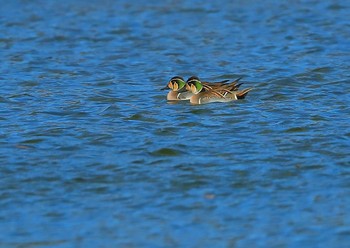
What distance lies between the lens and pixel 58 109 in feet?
42.5

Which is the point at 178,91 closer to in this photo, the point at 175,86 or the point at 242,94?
the point at 175,86

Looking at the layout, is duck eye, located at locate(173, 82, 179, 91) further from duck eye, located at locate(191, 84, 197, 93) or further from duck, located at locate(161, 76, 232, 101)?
duck eye, located at locate(191, 84, 197, 93)

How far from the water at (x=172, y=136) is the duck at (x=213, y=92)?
13 cm

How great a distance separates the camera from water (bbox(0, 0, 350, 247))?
848 centimetres

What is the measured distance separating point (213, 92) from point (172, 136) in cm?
194

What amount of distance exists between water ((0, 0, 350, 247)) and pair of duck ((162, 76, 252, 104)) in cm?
14

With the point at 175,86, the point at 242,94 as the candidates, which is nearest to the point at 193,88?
the point at 175,86

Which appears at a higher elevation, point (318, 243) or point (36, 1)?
point (36, 1)

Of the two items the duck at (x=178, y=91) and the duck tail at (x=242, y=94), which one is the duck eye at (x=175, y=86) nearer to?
the duck at (x=178, y=91)

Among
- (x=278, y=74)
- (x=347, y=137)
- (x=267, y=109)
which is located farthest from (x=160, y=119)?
(x=278, y=74)

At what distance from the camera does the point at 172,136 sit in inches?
448

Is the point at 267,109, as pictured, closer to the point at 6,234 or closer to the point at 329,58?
the point at 329,58

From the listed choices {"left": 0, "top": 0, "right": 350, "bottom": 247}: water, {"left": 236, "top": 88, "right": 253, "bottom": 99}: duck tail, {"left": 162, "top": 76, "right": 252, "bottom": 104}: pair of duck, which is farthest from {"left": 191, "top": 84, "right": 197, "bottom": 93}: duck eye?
{"left": 236, "top": 88, "right": 253, "bottom": 99}: duck tail

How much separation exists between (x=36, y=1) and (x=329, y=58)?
8377 mm
